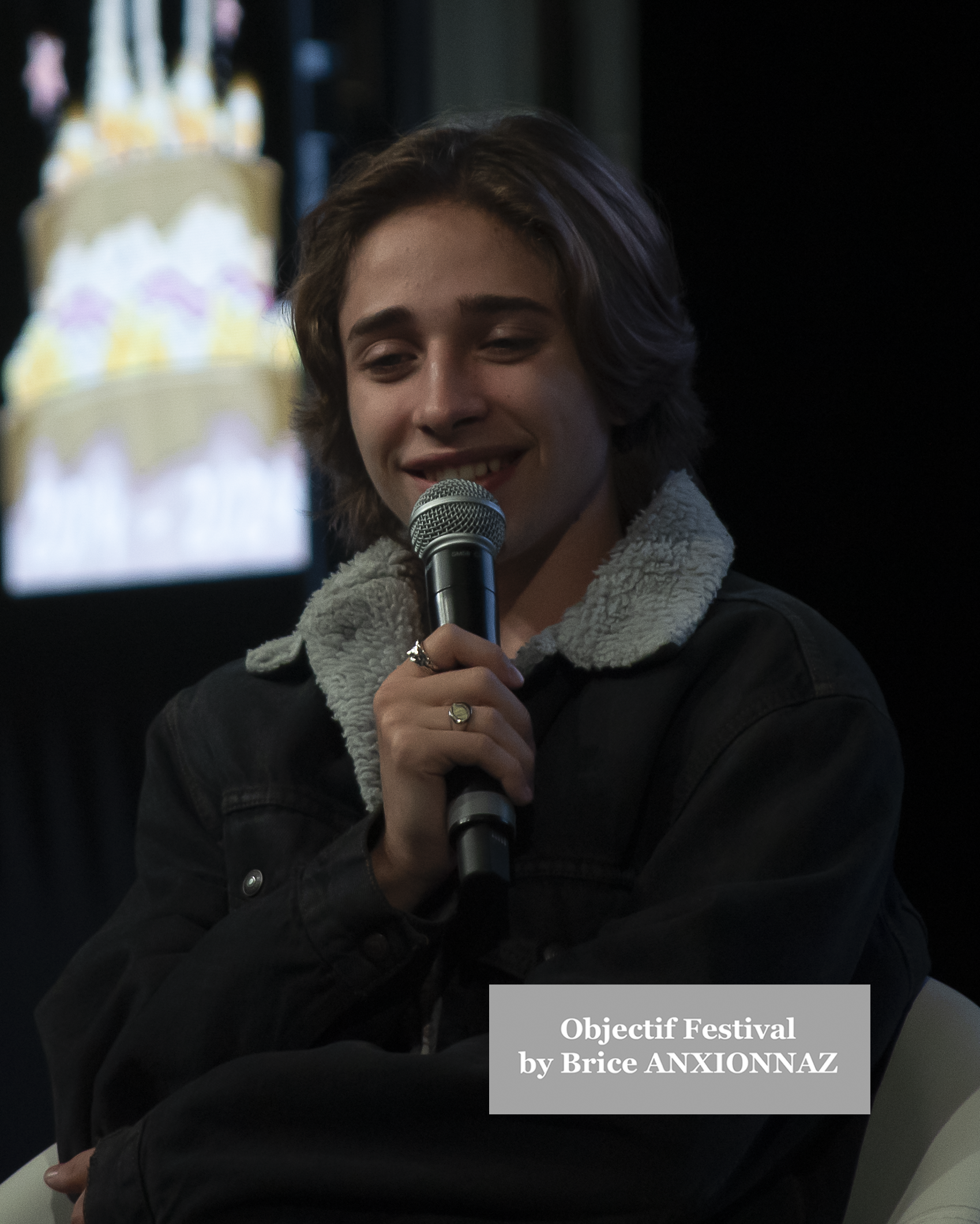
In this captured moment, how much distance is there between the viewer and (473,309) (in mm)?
1096

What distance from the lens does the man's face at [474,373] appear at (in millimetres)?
1096

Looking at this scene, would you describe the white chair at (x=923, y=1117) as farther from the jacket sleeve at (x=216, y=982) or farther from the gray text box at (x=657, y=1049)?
the jacket sleeve at (x=216, y=982)

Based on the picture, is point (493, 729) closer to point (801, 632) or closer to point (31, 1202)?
→ point (801, 632)

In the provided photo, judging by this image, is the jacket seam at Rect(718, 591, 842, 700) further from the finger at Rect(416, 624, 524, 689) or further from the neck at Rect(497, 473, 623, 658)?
the finger at Rect(416, 624, 524, 689)

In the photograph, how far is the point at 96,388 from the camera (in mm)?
2629

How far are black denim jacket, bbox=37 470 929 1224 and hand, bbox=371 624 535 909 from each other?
0.17ft

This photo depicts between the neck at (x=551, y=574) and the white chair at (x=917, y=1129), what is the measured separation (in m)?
0.51

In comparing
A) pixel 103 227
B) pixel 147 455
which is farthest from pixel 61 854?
pixel 103 227

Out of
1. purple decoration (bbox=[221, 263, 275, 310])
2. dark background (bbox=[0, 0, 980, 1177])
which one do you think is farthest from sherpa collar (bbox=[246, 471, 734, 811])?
purple decoration (bbox=[221, 263, 275, 310])

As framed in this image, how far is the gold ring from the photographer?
0.83 meters

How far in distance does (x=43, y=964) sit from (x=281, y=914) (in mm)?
1977

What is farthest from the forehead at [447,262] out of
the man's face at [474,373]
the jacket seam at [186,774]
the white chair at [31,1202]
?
the white chair at [31,1202]

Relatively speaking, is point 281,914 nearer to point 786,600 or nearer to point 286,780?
point 286,780

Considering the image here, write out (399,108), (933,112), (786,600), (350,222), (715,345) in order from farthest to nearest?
(399,108)
(715,345)
(933,112)
(350,222)
(786,600)
